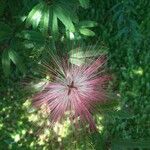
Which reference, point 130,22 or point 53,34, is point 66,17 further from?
point 130,22

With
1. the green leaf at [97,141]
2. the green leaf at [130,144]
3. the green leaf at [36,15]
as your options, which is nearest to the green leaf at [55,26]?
the green leaf at [36,15]

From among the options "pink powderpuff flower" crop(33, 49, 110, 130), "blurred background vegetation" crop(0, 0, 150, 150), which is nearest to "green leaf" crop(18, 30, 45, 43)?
"blurred background vegetation" crop(0, 0, 150, 150)

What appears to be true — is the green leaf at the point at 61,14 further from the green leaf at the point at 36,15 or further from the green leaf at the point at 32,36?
the green leaf at the point at 32,36

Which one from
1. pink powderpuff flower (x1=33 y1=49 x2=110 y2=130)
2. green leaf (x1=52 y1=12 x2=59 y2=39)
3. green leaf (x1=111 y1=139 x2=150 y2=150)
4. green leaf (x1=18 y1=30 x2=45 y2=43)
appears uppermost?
green leaf (x1=18 y1=30 x2=45 y2=43)

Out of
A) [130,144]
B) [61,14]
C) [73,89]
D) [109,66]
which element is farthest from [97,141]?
[61,14]

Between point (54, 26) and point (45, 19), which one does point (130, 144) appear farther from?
point (45, 19)

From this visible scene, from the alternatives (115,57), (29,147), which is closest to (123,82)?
(115,57)

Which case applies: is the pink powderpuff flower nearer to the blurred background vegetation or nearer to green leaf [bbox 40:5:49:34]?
the blurred background vegetation
